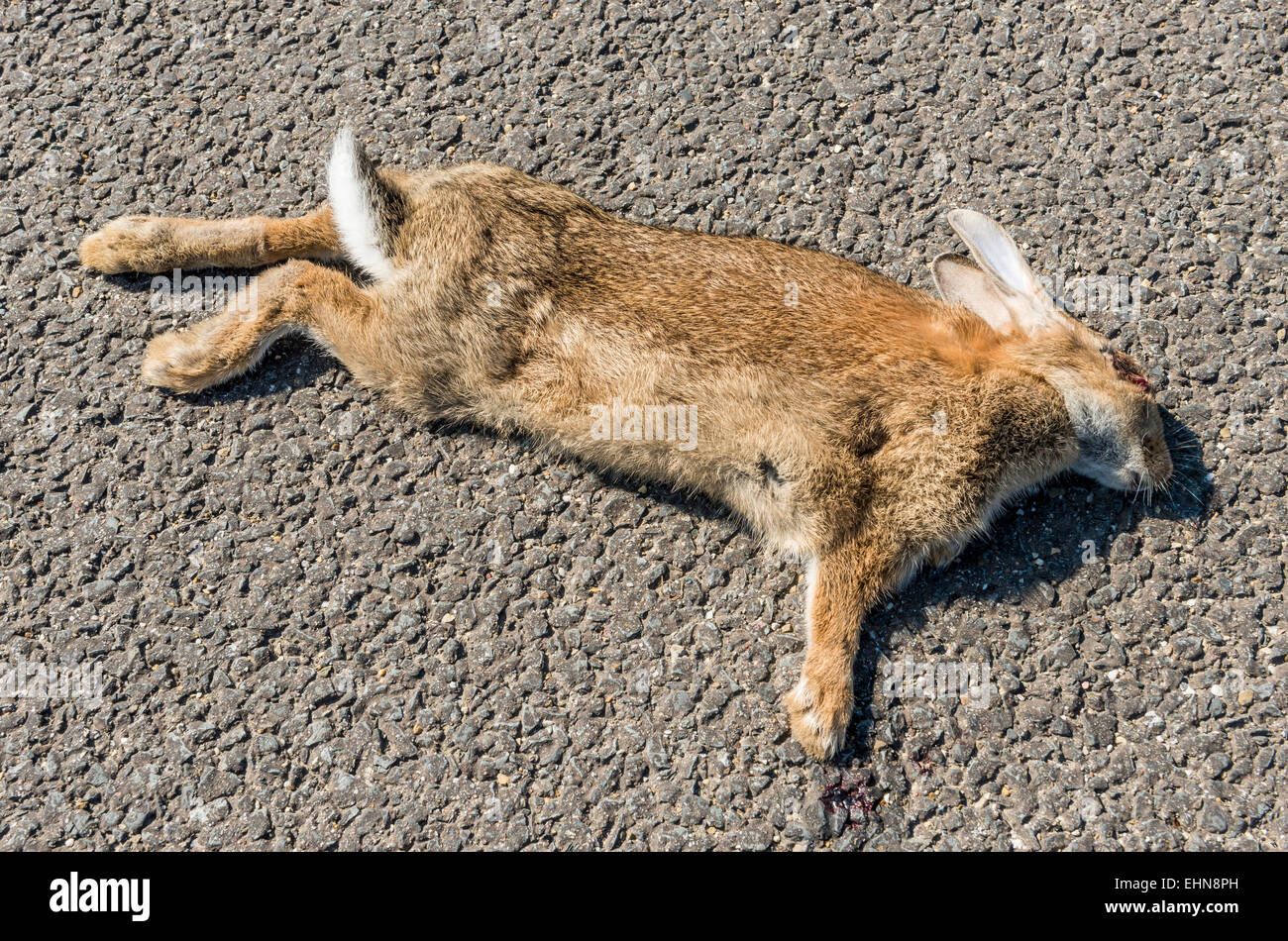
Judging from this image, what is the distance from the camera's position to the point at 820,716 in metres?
3.46

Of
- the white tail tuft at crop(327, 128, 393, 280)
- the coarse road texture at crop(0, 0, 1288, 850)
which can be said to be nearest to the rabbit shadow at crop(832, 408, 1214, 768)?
the coarse road texture at crop(0, 0, 1288, 850)

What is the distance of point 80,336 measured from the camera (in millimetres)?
4188

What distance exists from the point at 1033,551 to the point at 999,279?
1183 millimetres

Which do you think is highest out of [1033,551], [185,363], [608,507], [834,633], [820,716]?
[185,363]

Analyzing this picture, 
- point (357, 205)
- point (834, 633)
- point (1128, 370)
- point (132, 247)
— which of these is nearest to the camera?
point (834, 633)

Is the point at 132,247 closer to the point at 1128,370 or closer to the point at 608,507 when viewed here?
the point at 608,507

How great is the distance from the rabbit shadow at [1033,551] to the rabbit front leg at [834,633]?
0.11m

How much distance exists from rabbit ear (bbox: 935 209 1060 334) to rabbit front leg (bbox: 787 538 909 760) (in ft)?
4.07

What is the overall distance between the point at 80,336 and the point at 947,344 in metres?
3.83

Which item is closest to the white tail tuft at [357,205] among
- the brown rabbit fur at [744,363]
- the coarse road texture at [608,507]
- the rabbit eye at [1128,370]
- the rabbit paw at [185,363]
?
the brown rabbit fur at [744,363]

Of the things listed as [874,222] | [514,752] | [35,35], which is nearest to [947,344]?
[874,222]

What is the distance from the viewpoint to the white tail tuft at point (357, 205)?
3.83 m

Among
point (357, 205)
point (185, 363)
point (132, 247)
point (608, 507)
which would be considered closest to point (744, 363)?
point (608, 507)

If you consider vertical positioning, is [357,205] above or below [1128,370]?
above
